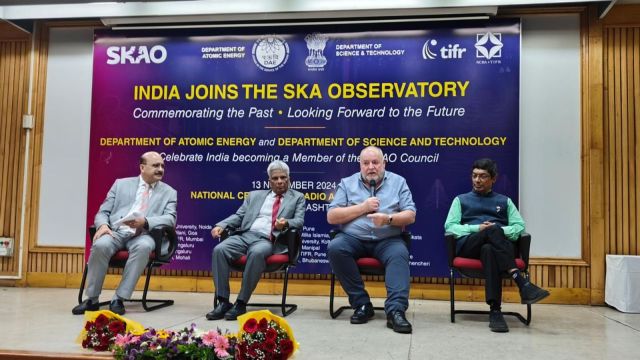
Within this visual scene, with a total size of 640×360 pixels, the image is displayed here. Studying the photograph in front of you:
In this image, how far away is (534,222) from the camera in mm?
4602

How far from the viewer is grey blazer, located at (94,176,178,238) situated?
415 centimetres

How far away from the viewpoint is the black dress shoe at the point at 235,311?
367 centimetres

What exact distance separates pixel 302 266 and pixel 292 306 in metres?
0.70

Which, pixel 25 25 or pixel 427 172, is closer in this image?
pixel 427 172

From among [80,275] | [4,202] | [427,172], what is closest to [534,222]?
[427,172]

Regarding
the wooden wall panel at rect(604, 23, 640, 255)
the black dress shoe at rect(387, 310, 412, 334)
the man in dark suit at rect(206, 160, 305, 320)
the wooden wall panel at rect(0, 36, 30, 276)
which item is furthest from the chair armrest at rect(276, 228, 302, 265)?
the wooden wall panel at rect(0, 36, 30, 276)

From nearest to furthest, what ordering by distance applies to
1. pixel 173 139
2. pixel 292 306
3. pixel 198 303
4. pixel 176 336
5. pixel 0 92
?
1. pixel 176 336
2. pixel 292 306
3. pixel 198 303
4. pixel 173 139
5. pixel 0 92

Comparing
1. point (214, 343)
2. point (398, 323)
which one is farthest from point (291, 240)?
point (214, 343)

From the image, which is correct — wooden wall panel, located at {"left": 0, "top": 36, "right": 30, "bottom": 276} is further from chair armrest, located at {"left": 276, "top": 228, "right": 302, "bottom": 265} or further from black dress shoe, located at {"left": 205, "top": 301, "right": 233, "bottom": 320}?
chair armrest, located at {"left": 276, "top": 228, "right": 302, "bottom": 265}

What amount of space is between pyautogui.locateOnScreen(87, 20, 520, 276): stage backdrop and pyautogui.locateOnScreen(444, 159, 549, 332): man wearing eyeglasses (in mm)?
762

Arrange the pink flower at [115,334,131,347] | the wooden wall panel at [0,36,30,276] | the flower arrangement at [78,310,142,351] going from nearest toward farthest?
the pink flower at [115,334,131,347], the flower arrangement at [78,310,142,351], the wooden wall panel at [0,36,30,276]

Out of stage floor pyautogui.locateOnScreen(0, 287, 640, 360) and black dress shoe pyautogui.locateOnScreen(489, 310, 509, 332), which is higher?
black dress shoe pyautogui.locateOnScreen(489, 310, 509, 332)

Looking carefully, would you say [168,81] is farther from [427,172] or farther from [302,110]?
[427,172]

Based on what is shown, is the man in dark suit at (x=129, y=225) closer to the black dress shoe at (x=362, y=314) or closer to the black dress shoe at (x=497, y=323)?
the black dress shoe at (x=362, y=314)
